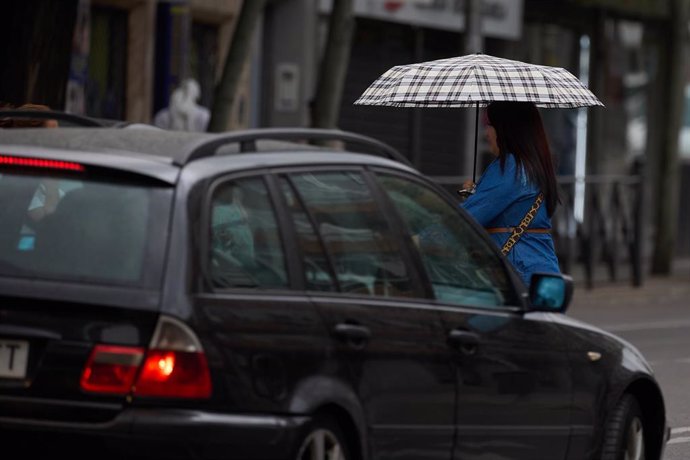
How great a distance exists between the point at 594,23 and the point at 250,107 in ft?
28.7

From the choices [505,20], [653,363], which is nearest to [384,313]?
[653,363]

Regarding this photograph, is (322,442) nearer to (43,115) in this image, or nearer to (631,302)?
(43,115)

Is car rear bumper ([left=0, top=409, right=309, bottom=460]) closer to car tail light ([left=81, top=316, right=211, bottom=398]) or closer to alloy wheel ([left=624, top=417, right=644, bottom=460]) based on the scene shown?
car tail light ([left=81, top=316, right=211, bottom=398])

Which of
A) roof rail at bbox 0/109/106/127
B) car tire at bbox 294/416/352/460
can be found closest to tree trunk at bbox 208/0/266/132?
roof rail at bbox 0/109/106/127

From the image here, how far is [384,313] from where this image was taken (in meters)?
6.68

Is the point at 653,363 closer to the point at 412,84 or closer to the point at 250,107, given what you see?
the point at 412,84

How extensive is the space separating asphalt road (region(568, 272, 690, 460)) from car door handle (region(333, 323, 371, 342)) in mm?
4161

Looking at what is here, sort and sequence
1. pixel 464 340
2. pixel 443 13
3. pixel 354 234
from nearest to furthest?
1. pixel 354 234
2. pixel 464 340
3. pixel 443 13

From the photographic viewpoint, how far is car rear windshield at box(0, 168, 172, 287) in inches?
235

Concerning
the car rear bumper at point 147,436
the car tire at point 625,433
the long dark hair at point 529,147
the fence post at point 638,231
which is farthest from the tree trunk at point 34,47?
the fence post at point 638,231

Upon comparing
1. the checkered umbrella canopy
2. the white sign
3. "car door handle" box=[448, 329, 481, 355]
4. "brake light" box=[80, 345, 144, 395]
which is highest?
the white sign

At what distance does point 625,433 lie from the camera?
8078 millimetres

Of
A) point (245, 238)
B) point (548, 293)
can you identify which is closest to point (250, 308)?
point (245, 238)

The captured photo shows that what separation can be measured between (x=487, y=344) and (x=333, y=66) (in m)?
14.3
